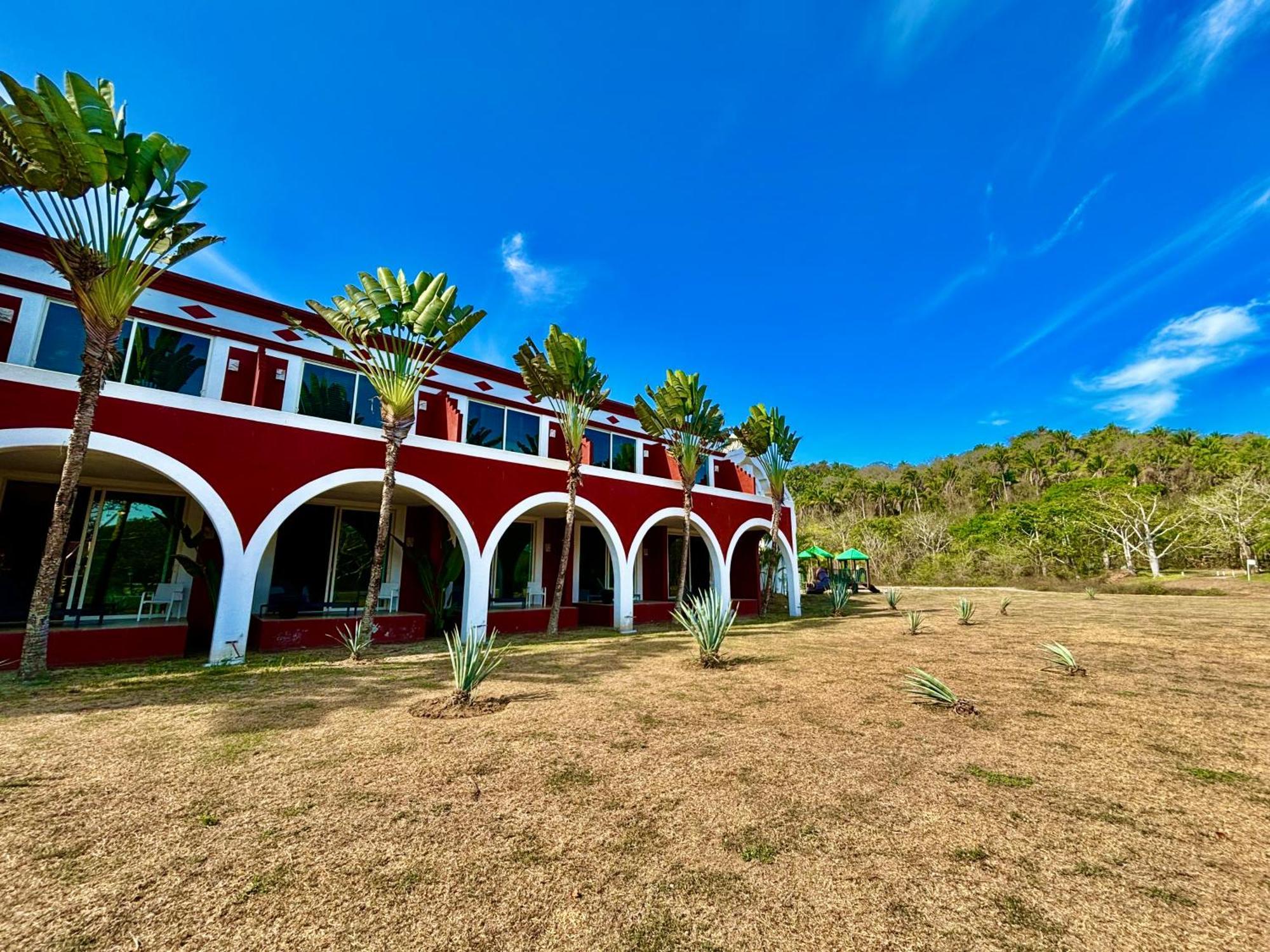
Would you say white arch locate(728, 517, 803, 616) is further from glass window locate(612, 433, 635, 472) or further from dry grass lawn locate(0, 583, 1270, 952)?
dry grass lawn locate(0, 583, 1270, 952)

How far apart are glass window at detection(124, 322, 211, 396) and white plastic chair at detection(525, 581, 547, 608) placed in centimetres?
885

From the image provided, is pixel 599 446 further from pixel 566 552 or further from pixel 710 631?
pixel 710 631

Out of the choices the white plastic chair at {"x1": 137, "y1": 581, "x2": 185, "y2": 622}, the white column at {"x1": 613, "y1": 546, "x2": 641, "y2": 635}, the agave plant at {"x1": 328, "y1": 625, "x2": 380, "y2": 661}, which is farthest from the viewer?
the white column at {"x1": 613, "y1": 546, "x2": 641, "y2": 635}

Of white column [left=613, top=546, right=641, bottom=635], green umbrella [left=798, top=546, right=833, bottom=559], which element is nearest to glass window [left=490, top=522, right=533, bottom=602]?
white column [left=613, top=546, right=641, bottom=635]

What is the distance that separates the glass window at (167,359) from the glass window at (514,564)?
7.66m

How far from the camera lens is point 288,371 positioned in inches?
478

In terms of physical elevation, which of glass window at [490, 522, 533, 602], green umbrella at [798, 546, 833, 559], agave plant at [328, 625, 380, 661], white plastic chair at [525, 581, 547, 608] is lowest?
agave plant at [328, 625, 380, 661]

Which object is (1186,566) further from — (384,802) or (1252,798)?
(384,802)

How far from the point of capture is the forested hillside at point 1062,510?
3591cm

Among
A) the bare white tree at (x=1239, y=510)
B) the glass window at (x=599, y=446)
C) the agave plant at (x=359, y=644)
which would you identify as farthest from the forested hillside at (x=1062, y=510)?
the agave plant at (x=359, y=644)

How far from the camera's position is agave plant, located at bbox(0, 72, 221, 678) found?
6.64 m

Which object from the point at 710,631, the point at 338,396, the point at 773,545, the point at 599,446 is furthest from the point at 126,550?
the point at 773,545

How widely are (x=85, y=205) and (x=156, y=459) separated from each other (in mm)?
3610

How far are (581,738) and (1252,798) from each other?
5343mm
